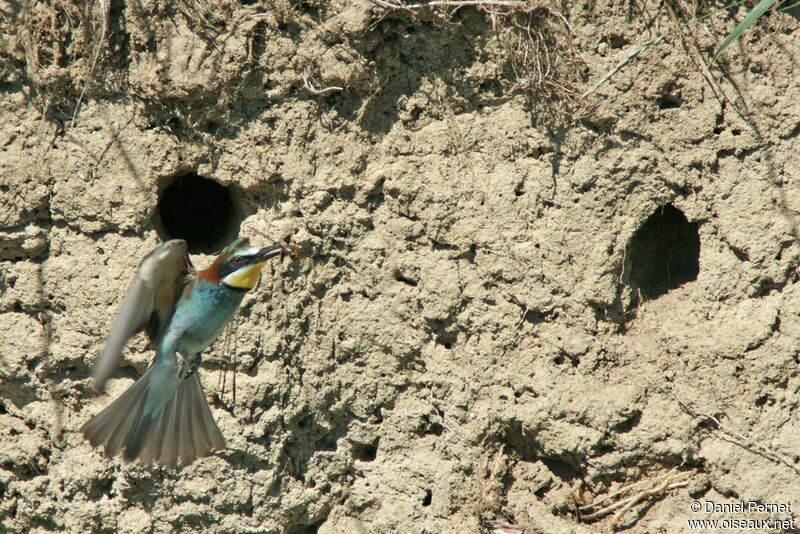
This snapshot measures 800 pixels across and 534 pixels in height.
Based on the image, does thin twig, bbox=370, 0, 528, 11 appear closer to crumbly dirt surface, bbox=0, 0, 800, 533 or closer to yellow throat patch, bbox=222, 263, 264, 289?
crumbly dirt surface, bbox=0, 0, 800, 533

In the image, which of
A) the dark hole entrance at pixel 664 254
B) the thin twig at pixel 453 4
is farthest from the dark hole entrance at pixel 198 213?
the dark hole entrance at pixel 664 254

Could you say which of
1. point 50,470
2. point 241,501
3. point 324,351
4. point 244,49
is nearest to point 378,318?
point 324,351

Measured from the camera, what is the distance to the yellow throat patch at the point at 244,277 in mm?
2525

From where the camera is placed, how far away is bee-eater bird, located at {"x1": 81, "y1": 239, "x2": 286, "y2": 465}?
2514mm

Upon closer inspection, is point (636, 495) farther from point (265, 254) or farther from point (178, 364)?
point (178, 364)

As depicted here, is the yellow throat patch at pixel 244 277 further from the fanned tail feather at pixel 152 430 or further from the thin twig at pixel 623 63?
the thin twig at pixel 623 63

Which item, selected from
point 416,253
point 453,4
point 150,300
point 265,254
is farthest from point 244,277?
point 453,4

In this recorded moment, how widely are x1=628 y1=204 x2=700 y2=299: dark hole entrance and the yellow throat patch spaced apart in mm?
1064

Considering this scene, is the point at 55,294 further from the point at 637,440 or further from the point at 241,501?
the point at 637,440

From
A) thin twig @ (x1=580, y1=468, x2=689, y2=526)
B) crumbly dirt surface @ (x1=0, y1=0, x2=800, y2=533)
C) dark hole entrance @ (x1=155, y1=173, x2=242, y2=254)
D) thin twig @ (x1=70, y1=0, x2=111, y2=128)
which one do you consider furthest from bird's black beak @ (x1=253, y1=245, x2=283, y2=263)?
thin twig @ (x1=580, y1=468, x2=689, y2=526)

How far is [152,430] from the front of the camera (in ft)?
8.49

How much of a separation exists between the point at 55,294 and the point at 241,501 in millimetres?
789

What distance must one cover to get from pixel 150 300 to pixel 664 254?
1.48 metres

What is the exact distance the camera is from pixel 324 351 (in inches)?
106
